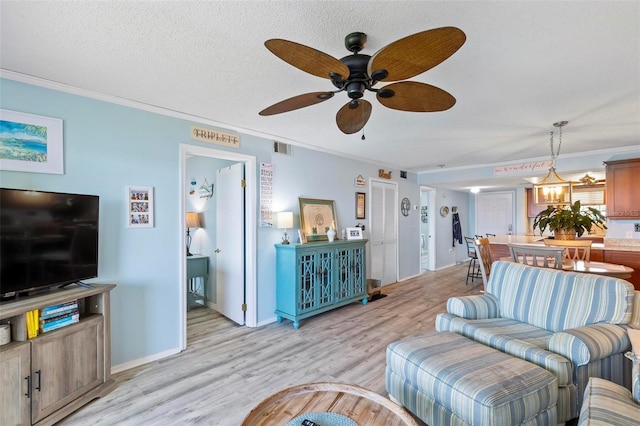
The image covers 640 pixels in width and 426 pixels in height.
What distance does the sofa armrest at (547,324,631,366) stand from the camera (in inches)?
67.4

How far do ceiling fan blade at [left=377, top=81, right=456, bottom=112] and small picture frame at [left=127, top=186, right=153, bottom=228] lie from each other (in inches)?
89.3

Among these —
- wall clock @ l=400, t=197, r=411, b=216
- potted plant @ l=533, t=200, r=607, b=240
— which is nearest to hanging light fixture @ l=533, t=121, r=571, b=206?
potted plant @ l=533, t=200, r=607, b=240

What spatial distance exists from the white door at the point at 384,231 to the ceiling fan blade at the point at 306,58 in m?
3.95

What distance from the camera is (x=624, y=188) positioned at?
4.19 m

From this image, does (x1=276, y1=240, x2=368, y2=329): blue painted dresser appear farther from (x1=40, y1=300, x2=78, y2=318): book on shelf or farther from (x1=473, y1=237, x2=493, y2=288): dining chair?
(x1=40, y1=300, x2=78, y2=318): book on shelf

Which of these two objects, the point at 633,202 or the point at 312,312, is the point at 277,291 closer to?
the point at 312,312

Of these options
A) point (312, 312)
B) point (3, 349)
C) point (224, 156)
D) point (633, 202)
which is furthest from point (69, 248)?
point (633, 202)

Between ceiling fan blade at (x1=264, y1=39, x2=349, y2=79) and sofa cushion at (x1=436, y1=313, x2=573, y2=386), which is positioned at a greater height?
ceiling fan blade at (x1=264, y1=39, x2=349, y2=79)

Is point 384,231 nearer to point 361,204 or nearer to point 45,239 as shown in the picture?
point 361,204

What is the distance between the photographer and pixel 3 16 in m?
1.50

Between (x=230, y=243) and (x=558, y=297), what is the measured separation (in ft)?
11.1

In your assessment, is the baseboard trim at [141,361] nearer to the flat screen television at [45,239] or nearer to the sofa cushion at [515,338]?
the flat screen television at [45,239]

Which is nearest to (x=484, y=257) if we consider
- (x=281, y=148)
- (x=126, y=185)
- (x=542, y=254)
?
(x=542, y=254)

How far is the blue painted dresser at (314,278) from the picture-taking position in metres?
3.53
